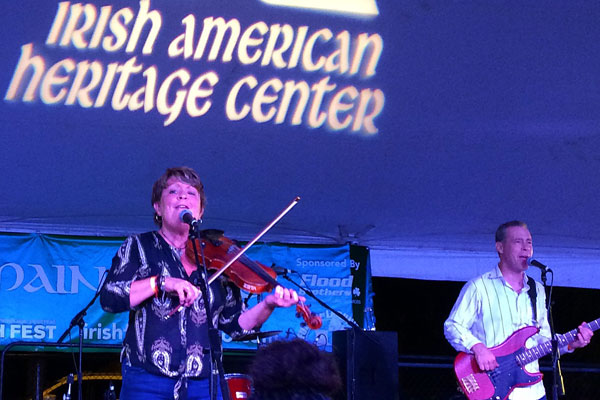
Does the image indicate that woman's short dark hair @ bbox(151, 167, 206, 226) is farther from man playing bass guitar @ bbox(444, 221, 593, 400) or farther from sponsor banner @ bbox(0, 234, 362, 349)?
sponsor banner @ bbox(0, 234, 362, 349)

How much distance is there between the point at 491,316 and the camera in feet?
18.4

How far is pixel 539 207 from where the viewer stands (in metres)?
7.07

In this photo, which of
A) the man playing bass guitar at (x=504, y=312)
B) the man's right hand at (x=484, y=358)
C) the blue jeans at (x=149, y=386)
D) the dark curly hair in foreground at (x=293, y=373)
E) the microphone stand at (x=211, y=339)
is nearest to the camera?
the dark curly hair in foreground at (x=293, y=373)

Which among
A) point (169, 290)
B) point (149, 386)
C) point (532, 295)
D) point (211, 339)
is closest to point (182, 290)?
point (169, 290)

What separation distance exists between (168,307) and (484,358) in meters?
Answer: 2.71

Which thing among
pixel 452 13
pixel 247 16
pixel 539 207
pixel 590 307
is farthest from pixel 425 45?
pixel 590 307

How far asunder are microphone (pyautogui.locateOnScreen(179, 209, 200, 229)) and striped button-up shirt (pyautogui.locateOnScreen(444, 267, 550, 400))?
9.35 ft

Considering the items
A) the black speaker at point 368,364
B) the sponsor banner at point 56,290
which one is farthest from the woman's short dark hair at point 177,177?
the sponsor banner at point 56,290

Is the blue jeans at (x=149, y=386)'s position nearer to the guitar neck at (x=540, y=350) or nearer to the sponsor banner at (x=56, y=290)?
the guitar neck at (x=540, y=350)

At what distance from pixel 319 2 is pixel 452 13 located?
85 cm

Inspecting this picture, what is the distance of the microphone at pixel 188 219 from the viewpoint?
3.20m

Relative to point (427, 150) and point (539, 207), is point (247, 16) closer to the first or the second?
point (427, 150)

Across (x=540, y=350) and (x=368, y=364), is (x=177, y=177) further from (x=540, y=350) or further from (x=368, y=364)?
(x=540, y=350)

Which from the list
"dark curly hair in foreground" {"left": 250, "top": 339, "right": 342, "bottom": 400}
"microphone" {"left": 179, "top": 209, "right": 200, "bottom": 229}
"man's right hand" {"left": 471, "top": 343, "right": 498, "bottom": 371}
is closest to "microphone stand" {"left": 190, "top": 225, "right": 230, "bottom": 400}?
"microphone" {"left": 179, "top": 209, "right": 200, "bottom": 229}
